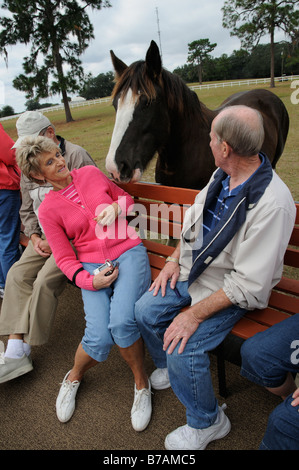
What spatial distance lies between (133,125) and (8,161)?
5.21 feet

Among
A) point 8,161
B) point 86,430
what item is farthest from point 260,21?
point 86,430

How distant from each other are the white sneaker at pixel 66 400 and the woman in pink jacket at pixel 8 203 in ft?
5.50

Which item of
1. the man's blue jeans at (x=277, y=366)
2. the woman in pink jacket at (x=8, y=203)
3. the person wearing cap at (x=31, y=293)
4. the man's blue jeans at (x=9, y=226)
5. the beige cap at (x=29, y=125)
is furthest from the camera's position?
the man's blue jeans at (x=9, y=226)

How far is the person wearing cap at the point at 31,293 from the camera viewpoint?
91.9 inches

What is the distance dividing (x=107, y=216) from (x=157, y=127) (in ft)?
2.64

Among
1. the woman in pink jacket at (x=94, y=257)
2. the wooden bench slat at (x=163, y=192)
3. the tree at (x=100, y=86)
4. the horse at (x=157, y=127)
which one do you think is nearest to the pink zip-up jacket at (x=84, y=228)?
the woman in pink jacket at (x=94, y=257)

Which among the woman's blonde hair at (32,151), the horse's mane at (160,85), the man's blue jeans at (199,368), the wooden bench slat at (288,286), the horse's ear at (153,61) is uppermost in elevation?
the horse's ear at (153,61)

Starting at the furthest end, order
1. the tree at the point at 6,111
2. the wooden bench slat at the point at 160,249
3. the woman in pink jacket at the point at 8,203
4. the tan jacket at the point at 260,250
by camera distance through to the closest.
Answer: the tree at the point at 6,111
the woman in pink jacket at the point at 8,203
the wooden bench slat at the point at 160,249
the tan jacket at the point at 260,250

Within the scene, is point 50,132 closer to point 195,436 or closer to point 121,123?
point 121,123

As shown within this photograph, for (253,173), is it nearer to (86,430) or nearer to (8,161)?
(86,430)

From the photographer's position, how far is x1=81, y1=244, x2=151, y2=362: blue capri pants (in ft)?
6.33

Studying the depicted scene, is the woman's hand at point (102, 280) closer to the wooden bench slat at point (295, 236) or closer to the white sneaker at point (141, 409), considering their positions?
the white sneaker at point (141, 409)

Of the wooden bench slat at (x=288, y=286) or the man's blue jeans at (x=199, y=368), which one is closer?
the man's blue jeans at (x=199, y=368)
